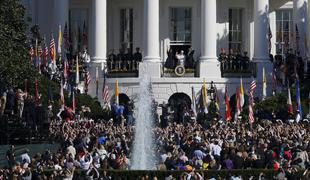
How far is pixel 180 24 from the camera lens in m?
82.8

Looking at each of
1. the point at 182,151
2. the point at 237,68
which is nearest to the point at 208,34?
the point at 237,68

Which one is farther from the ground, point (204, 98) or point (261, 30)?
point (261, 30)

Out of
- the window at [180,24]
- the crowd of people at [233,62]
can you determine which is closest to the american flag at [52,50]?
the crowd of people at [233,62]

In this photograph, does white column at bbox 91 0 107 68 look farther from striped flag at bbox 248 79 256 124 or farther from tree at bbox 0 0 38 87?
tree at bbox 0 0 38 87

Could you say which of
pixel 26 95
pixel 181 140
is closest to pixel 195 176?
pixel 181 140

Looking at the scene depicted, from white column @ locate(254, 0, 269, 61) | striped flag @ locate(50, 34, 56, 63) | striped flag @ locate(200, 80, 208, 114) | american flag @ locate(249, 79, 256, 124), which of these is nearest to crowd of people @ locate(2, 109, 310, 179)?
american flag @ locate(249, 79, 256, 124)

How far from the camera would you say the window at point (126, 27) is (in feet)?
271

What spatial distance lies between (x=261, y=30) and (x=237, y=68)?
3034 millimetres

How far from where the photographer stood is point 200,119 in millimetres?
66625

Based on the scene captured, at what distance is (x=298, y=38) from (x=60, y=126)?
2392cm

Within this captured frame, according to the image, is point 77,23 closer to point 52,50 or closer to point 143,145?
point 52,50

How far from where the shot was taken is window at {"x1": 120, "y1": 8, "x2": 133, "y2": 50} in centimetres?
8256

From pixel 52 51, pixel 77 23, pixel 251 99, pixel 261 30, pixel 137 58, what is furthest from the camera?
pixel 77 23

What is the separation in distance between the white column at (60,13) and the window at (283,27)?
14836 mm
